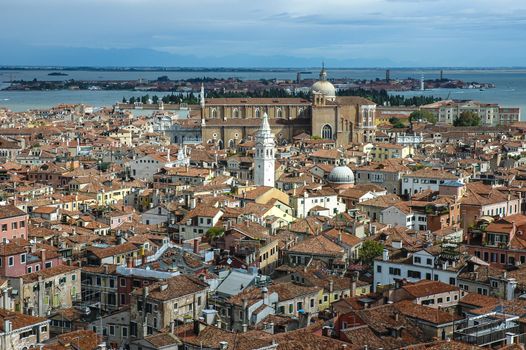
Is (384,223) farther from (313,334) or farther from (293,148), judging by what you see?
(293,148)

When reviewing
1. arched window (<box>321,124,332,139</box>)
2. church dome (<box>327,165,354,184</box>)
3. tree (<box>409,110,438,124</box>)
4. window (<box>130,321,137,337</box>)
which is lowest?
tree (<box>409,110,438,124</box>)

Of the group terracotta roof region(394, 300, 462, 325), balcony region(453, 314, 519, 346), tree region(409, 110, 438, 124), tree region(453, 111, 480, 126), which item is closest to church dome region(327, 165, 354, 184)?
terracotta roof region(394, 300, 462, 325)

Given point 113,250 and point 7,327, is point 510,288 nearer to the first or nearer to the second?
point 7,327

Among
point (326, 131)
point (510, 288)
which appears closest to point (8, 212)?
point (510, 288)

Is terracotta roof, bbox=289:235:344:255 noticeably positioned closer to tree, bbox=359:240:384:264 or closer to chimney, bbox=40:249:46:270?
tree, bbox=359:240:384:264

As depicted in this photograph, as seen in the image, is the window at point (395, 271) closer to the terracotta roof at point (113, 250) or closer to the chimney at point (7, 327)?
the terracotta roof at point (113, 250)

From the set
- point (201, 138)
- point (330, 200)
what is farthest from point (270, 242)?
point (201, 138)

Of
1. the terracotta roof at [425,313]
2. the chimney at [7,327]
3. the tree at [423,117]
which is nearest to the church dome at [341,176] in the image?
the terracotta roof at [425,313]

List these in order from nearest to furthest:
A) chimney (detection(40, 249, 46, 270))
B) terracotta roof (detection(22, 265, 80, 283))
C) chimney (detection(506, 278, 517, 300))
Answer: chimney (detection(506, 278, 517, 300)), terracotta roof (detection(22, 265, 80, 283)), chimney (detection(40, 249, 46, 270))
